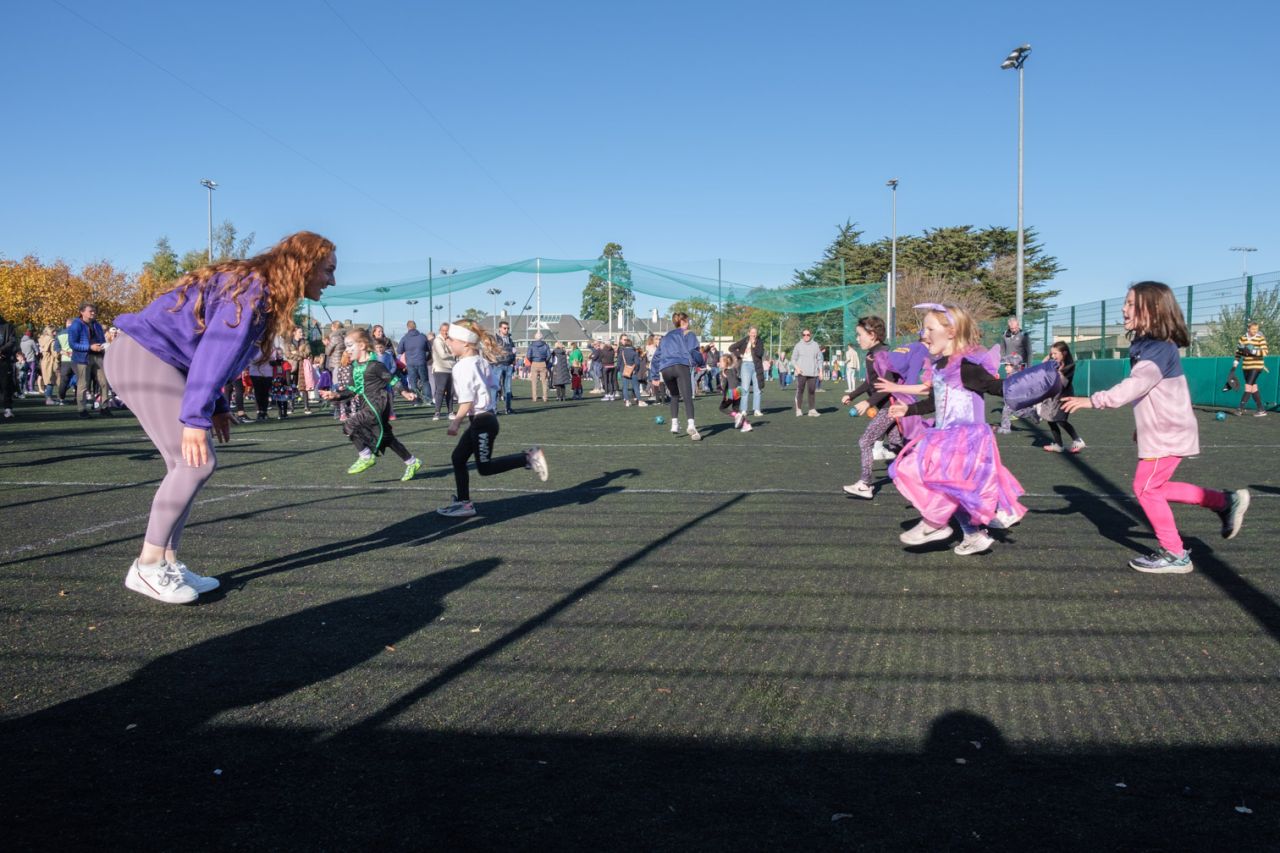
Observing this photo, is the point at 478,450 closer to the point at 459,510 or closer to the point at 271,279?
the point at 459,510

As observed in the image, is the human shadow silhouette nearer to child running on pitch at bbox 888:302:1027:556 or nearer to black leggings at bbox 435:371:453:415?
child running on pitch at bbox 888:302:1027:556

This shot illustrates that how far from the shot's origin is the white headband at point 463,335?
26.9ft

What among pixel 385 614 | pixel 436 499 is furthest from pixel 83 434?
pixel 385 614

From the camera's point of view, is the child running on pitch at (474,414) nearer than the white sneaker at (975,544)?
No

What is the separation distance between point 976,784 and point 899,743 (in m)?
0.35

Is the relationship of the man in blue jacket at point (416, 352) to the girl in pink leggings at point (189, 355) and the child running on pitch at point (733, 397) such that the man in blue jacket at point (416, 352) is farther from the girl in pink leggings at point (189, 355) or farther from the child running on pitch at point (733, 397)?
the girl in pink leggings at point (189, 355)

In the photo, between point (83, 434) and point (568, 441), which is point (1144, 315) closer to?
point (568, 441)

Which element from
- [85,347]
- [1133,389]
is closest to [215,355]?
[1133,389]

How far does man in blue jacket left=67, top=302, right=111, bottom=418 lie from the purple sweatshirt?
1441cm

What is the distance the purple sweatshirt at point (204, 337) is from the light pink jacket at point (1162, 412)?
440 centimetres

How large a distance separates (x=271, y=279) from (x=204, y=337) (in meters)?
0.43

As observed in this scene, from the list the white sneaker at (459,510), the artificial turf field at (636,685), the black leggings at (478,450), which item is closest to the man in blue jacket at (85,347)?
the artificial turf field at (636,685)

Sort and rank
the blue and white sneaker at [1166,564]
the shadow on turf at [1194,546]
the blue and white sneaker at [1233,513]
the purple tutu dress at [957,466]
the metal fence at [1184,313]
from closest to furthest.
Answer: the shadow on turf at [1194,546], the blue and white sneaker at [1166,564], the blue and white sneaker at [1233,513], the purple tutu dress at [957,466], the metal fence at [1184,313]

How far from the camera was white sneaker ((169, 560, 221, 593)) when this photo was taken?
4.93 metres
